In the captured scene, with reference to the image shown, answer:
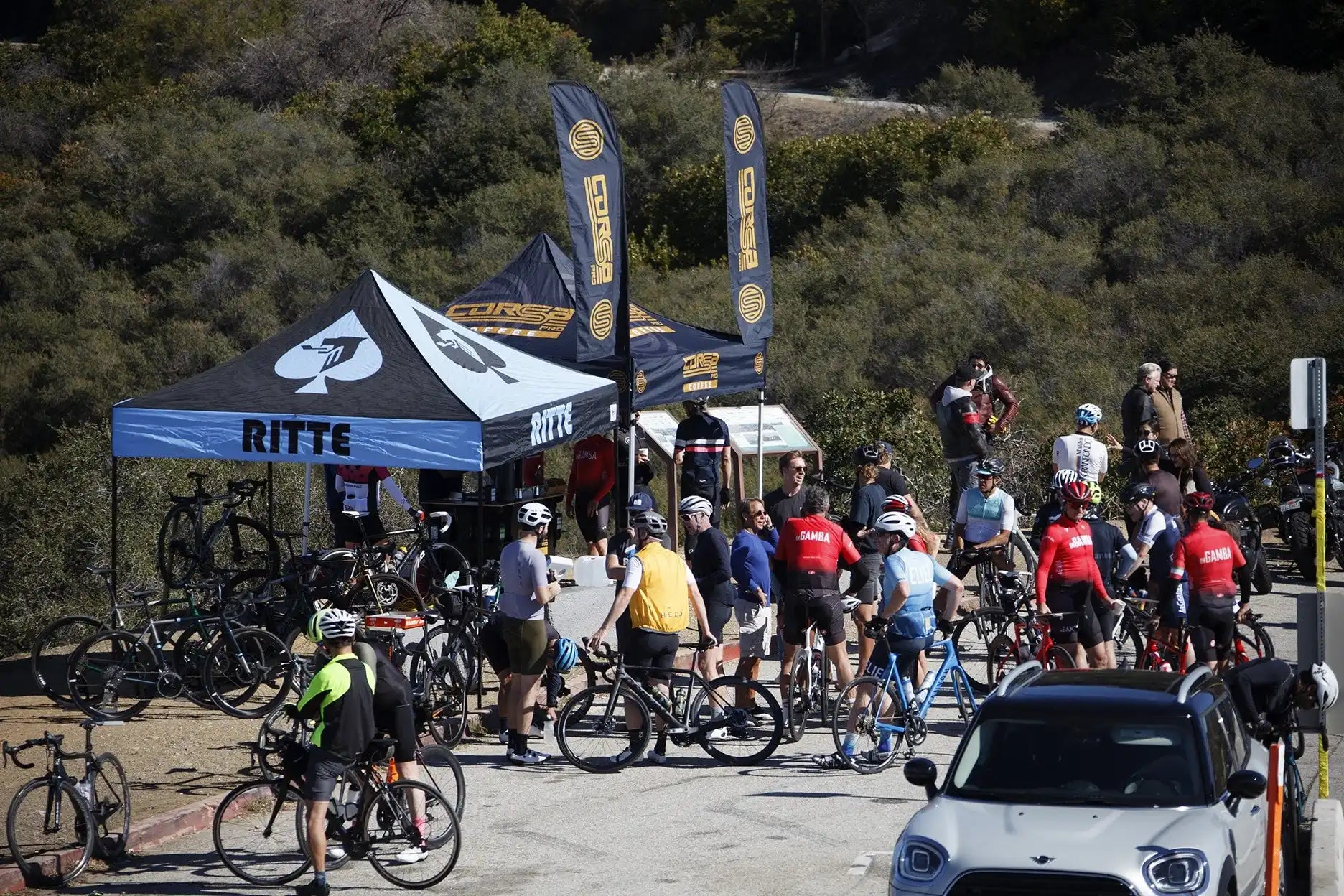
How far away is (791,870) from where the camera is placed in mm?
9203

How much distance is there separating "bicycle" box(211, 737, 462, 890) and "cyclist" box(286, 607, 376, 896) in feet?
0.38

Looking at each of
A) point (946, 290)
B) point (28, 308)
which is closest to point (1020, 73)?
point (946, 290)

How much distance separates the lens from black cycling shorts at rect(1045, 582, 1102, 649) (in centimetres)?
1189

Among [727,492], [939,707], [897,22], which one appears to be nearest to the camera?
[939,707]

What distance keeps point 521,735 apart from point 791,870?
3.30m

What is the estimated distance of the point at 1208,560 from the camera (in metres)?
11.9

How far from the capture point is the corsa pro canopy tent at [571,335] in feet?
57.8

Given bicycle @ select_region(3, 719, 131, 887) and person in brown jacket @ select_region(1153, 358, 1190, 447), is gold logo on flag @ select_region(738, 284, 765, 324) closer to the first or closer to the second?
person in brown jacket @ select_region(1153, 358, 1190, 447)

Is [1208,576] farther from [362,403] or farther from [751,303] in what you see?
[751,303]

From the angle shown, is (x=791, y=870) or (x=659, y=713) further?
(x=659, y=713)

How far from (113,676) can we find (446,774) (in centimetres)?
431

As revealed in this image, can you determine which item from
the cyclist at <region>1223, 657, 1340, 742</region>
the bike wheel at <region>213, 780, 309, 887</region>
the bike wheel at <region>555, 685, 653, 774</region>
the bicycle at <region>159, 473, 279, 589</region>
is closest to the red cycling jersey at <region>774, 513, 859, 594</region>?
the bike wheel at <region>555, 685, 653, 774</region>

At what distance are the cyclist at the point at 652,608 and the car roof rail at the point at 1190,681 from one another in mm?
4089

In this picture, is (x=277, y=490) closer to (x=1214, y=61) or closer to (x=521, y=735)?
(x=521, y=735)
